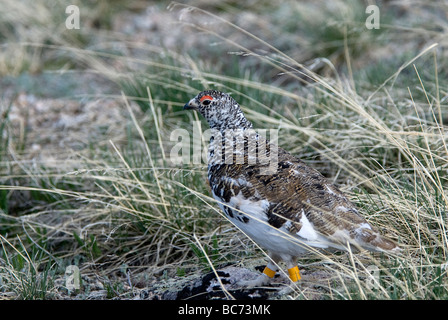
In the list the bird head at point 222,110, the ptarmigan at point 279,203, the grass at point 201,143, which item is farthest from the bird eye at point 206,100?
the grass at point 201,143

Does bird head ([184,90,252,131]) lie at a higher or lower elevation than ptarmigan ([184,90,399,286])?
higher

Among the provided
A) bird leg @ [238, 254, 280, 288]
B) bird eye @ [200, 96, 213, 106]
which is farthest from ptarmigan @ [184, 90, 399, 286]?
bird eye @ [200, 96, 213, 106]

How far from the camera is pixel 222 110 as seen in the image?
3420mm

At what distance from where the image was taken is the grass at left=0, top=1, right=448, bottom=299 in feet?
11.2

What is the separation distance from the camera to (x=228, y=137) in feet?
11.1

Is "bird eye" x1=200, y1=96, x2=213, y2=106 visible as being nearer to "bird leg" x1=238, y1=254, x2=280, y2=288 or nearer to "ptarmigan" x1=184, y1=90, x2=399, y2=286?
"ptarmigan" x1=184, y1=90, x2=399, y2=286

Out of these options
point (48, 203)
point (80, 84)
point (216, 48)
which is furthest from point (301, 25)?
point (48, 203)

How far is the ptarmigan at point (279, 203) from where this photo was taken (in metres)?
2.87

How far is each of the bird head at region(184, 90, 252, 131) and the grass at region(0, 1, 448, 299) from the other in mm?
427

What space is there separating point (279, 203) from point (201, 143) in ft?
Answer: 6.30

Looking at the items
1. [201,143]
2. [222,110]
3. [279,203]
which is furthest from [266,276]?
[201,143]

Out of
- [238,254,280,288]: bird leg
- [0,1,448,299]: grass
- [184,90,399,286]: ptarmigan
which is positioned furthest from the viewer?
[0,1,448,299]: grass

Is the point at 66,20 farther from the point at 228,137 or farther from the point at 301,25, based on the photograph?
the point at 228,137

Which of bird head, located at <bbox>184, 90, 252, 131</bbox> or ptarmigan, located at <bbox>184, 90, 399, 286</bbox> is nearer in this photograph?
ptarmigan, located at <bbox>184, 90, 399, 286</bbox>
